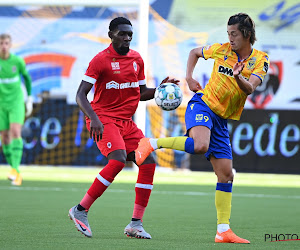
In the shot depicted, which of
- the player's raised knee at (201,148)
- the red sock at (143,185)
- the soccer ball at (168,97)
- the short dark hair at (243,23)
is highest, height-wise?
the short dark hair at (243,23)

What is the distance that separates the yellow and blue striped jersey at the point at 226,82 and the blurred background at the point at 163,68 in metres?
8.89

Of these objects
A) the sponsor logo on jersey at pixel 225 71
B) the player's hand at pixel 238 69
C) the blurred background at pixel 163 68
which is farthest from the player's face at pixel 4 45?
the player's hand at pixel 238 69

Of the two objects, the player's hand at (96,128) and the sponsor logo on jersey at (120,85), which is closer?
the player's hand at (96,128)

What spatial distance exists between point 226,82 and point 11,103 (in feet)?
21.5

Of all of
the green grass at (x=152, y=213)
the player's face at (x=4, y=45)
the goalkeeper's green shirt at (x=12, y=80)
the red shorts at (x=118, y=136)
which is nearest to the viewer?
the green grass at (x=152, y=213)

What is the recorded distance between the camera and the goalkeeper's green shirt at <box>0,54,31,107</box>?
12433 mm

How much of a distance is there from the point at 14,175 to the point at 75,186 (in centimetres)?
99

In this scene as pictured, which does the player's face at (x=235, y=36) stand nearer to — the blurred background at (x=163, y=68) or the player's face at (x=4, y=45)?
the player's face at (x=4, y=45)

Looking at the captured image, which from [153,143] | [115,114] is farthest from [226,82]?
[115,114]

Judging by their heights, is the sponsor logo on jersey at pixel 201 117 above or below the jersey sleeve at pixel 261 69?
below

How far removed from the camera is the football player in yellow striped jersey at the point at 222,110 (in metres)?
6.38

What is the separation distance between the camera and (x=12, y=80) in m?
12.7

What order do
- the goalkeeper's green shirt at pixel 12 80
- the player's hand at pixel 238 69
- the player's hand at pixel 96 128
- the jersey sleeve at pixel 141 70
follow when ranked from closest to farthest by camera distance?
1. the player's hand at pixel 238 69
2. the player's hand at pixel 96 128
3. the jersey sleeve at pixel 141 70
4. the goalkeeper's green shirt at pixel 12 80

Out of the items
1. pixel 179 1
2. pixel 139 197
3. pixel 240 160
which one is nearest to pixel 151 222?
pixel 139 197
